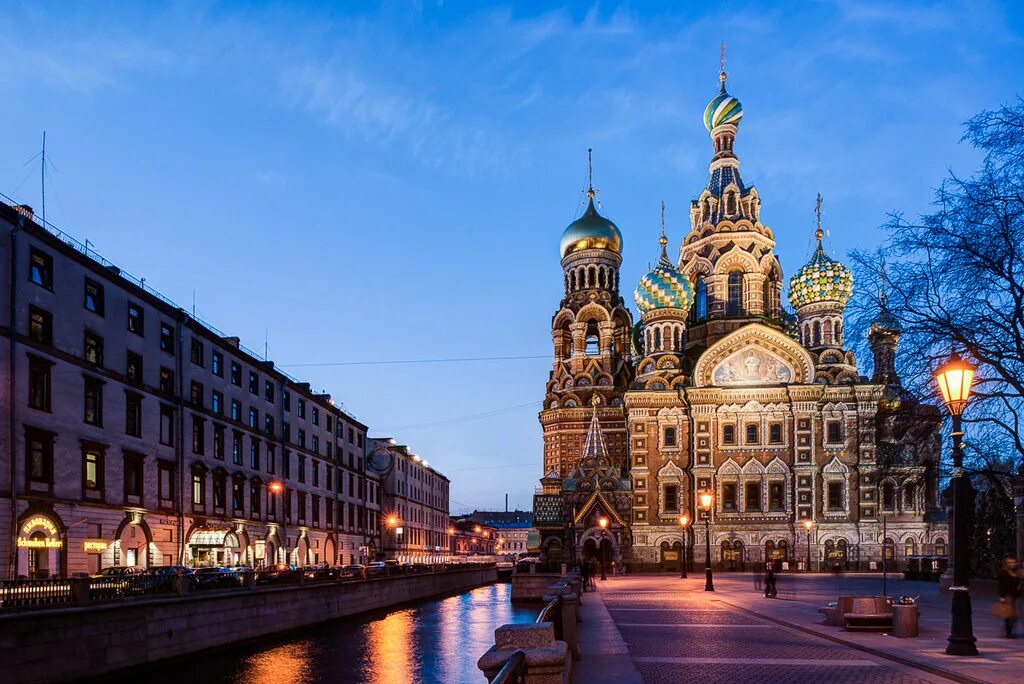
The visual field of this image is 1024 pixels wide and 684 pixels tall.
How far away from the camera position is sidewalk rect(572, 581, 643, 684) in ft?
44.9

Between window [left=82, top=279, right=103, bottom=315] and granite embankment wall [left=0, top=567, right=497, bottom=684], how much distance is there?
13643 millimetres

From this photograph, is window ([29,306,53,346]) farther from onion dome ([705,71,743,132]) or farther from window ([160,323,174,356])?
onion dome ([705,71,743,132])

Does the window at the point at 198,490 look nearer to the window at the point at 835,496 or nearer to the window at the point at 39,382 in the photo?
the window at the point at 39,382

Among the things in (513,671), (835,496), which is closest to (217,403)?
(835,496)

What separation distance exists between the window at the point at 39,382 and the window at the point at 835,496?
51563mm

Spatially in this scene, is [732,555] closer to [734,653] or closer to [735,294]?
[735,294]

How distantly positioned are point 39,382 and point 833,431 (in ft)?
171

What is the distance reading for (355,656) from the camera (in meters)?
30.2

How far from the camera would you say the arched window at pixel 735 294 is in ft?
245

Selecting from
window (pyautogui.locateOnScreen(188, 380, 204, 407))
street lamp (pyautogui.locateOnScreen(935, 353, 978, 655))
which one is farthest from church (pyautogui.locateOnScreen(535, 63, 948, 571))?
street lamp (pyautogui.locateOnScreen(935, 353, 978, 655))

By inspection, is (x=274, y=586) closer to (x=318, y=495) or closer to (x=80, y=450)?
(x=80, y=450)

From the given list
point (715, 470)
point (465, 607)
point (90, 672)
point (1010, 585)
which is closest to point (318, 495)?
point (465, 607)

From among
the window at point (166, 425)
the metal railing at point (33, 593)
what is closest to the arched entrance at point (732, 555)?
the window at point (166, 425)

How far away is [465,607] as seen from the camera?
53.6 metres
